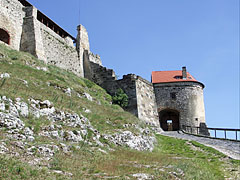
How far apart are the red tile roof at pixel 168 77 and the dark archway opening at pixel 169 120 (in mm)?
4158

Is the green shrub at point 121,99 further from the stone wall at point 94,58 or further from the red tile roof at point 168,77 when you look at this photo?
the red tile roof at point 168,77

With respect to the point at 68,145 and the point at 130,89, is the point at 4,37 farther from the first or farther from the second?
the point at 68,145

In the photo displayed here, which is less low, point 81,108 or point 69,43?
point 69,43

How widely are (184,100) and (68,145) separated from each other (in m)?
23.0

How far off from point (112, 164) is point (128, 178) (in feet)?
5.22

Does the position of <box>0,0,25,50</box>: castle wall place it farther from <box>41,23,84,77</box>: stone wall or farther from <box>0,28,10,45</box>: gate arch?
<box>41,23,84,77</box>: stone wall

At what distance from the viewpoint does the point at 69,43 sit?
95.4 feet

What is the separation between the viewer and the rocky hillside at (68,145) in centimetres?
673

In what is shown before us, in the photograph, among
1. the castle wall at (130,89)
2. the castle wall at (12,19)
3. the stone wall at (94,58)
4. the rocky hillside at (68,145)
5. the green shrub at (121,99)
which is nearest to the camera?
the rocky hillside at (68,145)

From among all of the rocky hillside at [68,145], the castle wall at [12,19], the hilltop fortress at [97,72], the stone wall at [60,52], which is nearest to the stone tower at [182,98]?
the hilltop fortress at [97,72]

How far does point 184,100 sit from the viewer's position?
98.1 feet

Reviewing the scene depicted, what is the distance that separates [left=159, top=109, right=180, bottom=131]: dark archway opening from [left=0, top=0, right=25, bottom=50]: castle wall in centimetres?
1949

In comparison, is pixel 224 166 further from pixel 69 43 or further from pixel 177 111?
pixel 69 43

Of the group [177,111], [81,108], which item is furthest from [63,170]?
[177,111]
